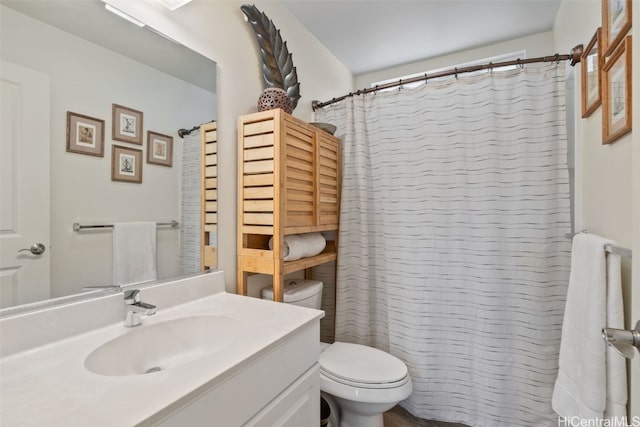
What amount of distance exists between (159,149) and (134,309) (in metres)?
0.61

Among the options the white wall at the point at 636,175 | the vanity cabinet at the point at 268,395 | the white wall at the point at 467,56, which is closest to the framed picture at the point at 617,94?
the white wall at the point at 636,175

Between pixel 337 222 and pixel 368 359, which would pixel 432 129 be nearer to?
pixel 337 222

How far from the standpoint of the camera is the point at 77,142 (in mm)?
880

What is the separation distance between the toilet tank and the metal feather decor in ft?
3.63

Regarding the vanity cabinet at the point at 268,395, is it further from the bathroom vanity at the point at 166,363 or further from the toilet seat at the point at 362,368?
the toilet seat at the point at 362,368

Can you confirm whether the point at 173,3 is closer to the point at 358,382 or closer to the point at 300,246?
the point at 300,246

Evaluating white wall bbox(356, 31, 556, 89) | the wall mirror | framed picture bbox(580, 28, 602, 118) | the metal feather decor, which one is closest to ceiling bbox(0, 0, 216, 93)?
the wall mirror

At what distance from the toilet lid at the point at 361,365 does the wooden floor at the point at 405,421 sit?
47 cm

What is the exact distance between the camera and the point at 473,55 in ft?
7.32

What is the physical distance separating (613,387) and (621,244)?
0.44 metres

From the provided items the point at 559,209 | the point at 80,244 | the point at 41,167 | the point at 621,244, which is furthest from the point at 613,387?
the point at 41,167

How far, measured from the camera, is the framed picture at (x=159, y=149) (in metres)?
1.08

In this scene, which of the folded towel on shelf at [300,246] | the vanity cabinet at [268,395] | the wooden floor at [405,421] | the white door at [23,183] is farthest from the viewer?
the wooden floor at [405,421]

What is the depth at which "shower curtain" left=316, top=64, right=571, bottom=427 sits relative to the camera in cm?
143
